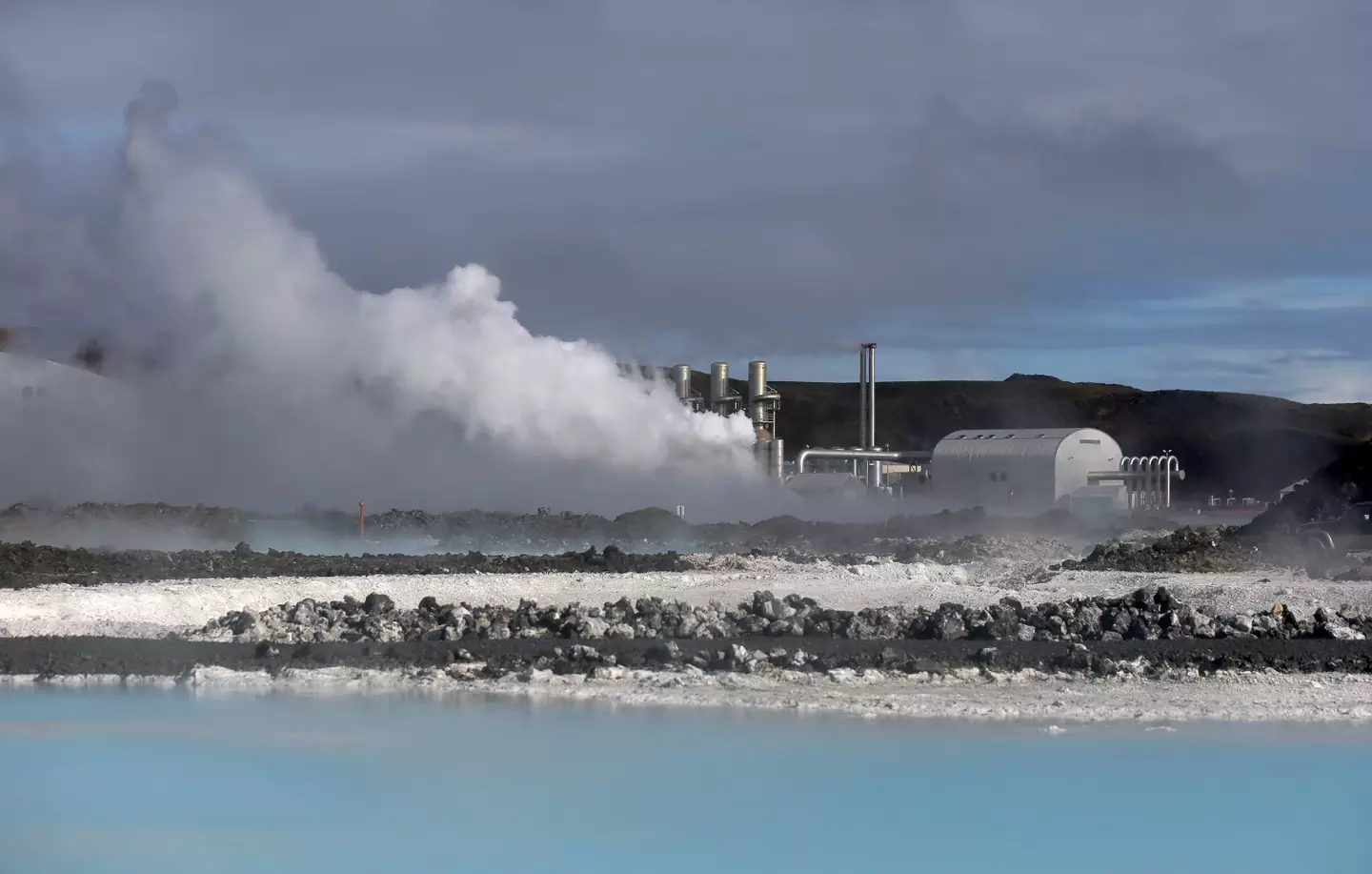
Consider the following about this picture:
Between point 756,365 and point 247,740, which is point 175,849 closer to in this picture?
point 247,740

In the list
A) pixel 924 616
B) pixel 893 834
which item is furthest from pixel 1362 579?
pixel 893 834

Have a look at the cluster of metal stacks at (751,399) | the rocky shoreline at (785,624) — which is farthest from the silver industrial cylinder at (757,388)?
the rocky shoreline at (785,624)

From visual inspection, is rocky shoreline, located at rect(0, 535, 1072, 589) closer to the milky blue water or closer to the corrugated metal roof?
the milky blue water

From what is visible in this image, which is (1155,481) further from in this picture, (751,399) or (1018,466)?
(751,399)

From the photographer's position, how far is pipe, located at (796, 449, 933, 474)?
54156mm

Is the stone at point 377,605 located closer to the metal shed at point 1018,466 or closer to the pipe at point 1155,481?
the metal shed at point 1018,466

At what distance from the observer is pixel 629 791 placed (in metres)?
11.8

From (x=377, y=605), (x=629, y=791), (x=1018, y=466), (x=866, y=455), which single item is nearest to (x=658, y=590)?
(x=377, y=605)

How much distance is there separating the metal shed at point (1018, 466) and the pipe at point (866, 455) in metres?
3.63

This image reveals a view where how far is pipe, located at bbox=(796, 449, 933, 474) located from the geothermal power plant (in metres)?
0.05

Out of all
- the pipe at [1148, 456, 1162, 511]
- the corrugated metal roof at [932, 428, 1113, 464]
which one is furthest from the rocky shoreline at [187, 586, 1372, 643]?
the pipe at [1148, 456, 1162, 511]

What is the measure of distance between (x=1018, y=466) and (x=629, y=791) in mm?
38710

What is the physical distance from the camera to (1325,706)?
570 inches

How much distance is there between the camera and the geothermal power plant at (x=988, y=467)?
4800cm
